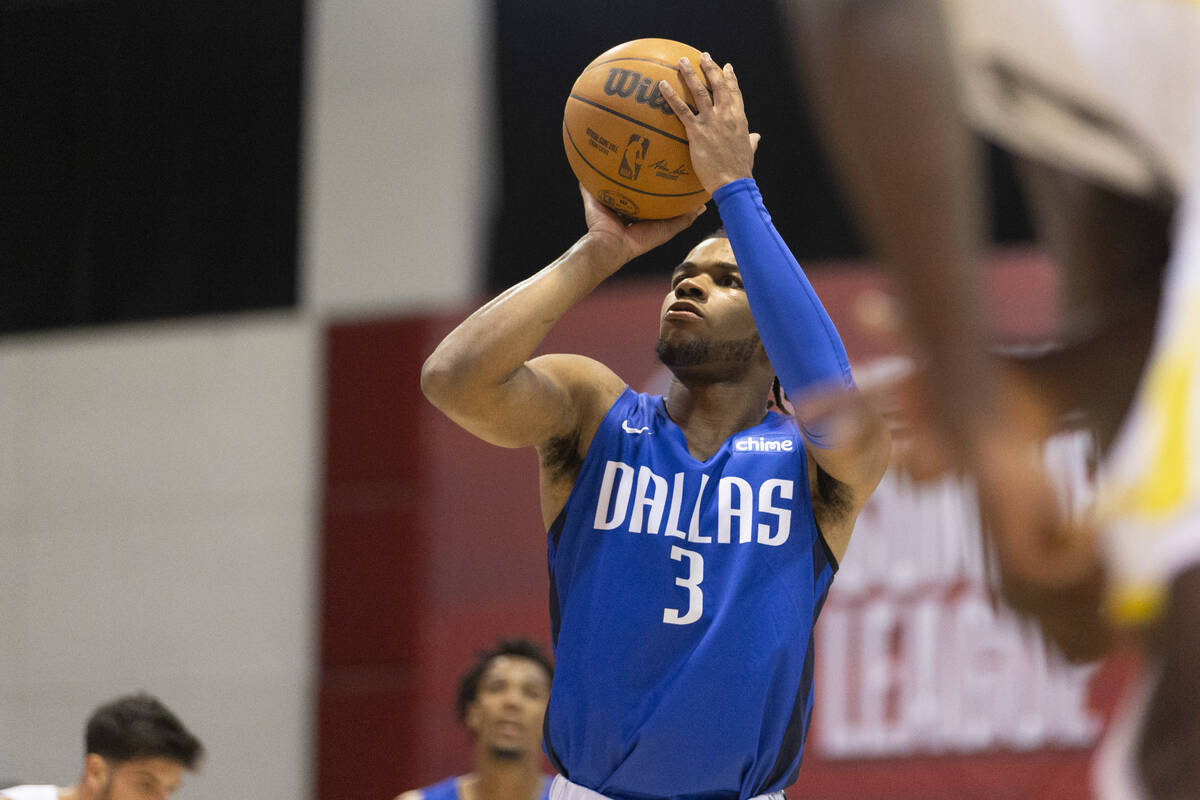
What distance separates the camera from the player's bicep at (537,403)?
8.98ft

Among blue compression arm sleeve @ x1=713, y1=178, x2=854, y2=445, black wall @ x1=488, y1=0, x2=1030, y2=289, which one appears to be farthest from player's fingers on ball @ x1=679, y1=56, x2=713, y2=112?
black wall @ x1=488, y1=0, x2=1030, y2=289

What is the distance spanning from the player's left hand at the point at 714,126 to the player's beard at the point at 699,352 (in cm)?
38

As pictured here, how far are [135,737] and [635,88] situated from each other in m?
2.50

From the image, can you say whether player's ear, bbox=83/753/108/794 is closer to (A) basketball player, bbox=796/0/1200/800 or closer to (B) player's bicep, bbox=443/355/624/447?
(B) player's bicep, bbox=443/355/624/447

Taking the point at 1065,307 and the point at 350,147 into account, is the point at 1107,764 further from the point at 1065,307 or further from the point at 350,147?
the point at 350,147

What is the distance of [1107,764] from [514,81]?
596cm

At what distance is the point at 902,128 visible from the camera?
78cm

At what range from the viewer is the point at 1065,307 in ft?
3.67

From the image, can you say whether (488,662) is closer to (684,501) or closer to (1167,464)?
(684,501)

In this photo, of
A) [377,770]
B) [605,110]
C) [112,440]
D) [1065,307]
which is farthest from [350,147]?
[1065,307]

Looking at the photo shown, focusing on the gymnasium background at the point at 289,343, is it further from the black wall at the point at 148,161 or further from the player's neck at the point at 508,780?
the player's neck at the point at 508,780

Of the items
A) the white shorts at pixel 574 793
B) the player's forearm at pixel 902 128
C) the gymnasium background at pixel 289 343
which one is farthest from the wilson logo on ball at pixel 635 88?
the gymnasium background at pixel 289 343

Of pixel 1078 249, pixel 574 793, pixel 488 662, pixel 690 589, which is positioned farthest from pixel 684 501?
pixel 488 662

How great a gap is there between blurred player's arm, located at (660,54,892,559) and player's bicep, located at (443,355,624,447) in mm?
454
